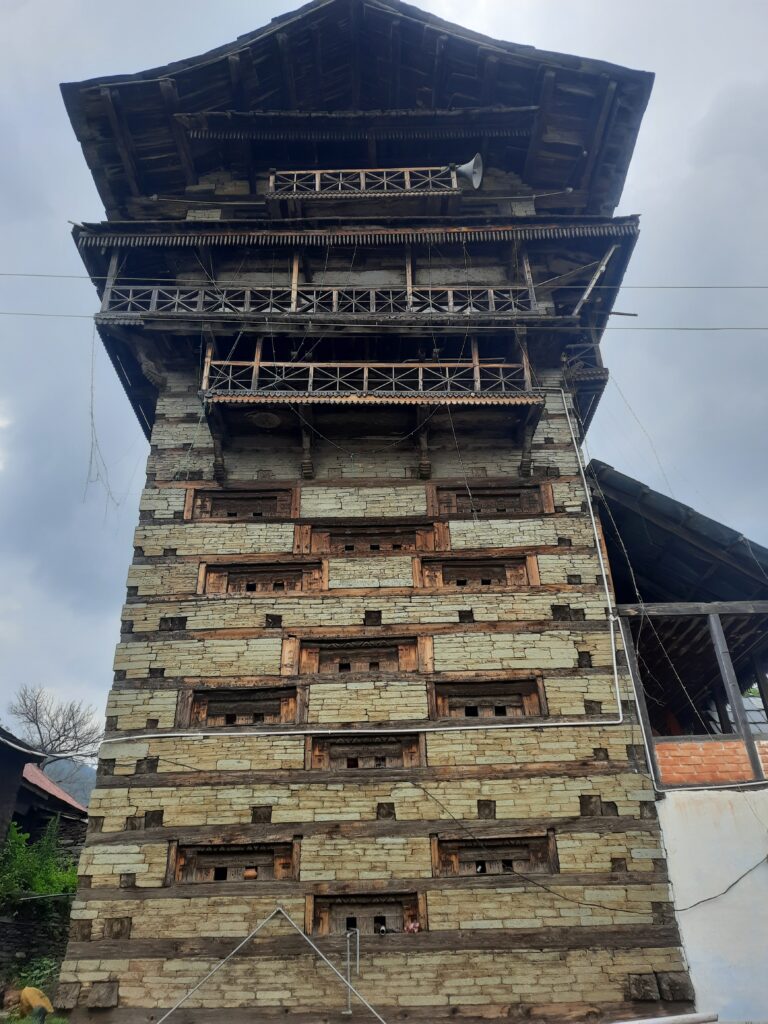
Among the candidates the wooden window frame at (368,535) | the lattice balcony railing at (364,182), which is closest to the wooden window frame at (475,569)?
the wooden window frame at (368,535)

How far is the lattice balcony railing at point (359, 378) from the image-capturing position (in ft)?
48.1

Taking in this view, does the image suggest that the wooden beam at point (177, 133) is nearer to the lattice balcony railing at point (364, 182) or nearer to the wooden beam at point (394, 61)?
the lattice balcony railing at point (364, 182)

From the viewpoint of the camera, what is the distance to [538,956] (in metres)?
10.6

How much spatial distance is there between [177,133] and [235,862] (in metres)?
15.5

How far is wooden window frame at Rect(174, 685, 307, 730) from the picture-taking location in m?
12.3

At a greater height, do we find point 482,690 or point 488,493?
point 488,493

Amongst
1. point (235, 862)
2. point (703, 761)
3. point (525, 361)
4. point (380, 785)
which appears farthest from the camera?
point (525, 361)

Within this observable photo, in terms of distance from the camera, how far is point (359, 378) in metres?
15.6

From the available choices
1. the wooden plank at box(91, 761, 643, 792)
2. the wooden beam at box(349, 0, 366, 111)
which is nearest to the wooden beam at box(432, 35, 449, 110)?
the wooden beam at box(349, 0, 366, 111)

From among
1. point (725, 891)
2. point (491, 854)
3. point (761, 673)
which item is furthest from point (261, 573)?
point (761, 673)

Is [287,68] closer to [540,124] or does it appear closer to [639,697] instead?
[540,124]

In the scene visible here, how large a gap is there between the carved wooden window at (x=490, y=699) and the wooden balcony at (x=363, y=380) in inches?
205

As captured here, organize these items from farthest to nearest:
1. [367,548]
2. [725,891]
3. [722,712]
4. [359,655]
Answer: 1. [722,712]
2. [367,548]
3. [359,655]
4. [725,891]

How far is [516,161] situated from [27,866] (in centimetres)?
1928
